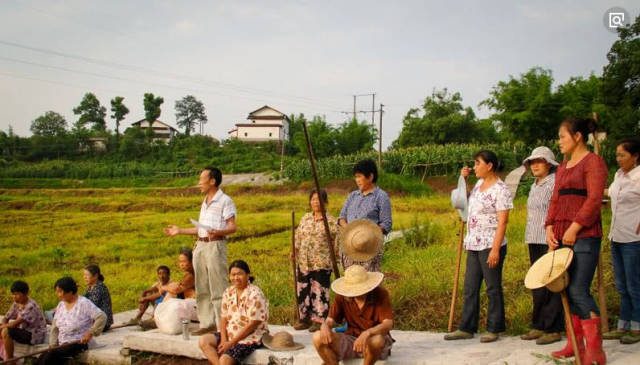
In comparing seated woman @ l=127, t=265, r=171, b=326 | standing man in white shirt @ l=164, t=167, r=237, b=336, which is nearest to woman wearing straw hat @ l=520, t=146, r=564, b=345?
standing man in white shirt @ l=164, t=167, r=237, b=336

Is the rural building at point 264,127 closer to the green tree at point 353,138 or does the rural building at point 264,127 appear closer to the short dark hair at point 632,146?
the green tree at point 353,138

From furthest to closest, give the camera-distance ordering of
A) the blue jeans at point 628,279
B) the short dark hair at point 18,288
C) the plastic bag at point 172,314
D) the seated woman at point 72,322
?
the short dark hair at point 18,288
the seated woman at point 72,322
the plastic bag at point 172,314
the blue jeans at point 628,279

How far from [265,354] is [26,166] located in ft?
147

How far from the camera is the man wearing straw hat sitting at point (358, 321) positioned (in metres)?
3.79

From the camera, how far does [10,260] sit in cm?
1320

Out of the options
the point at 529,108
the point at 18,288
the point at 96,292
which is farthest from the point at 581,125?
the point at 529,108

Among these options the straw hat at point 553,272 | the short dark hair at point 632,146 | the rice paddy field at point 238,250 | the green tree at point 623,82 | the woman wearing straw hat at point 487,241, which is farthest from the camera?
the green tree at point 623,82

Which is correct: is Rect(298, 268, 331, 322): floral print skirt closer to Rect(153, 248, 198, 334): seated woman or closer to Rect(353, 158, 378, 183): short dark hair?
Rect(353, 158, 378, 183): short dark hair

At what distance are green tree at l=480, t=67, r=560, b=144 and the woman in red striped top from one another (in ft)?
103

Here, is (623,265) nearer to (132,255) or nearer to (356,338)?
(356,338)

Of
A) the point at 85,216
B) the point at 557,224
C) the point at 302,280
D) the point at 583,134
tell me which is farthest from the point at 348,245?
the point at 85,216

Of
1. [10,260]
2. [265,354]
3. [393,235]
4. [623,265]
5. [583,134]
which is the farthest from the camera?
[10,260]

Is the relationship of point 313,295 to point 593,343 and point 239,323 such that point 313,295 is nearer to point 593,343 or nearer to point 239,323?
point 239,323

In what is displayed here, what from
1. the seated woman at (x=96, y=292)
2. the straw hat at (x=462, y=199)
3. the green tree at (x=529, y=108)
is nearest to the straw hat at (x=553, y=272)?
the straw hat at (x=462, y=199)
